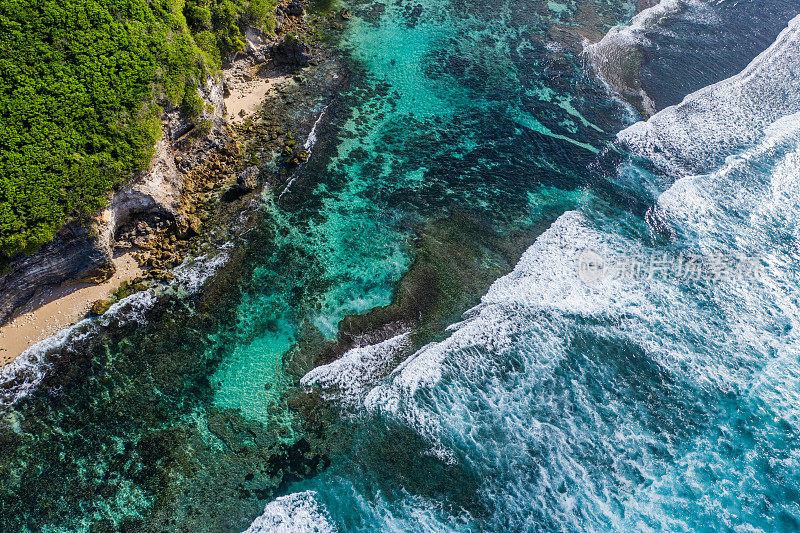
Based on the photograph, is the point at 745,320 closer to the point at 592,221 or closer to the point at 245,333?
the point at 592,221

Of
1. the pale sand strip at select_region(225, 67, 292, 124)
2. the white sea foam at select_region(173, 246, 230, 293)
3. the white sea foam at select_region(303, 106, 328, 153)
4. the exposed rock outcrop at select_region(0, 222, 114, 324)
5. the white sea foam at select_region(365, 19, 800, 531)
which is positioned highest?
the pale sand strip at select_region(225, 67, 292, 124)

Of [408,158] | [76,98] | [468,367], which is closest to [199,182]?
[76,98]

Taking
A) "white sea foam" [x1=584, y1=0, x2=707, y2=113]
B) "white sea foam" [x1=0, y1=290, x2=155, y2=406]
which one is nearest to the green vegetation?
"white sea foam" [x1=0, y1=290, x2=155, y2=406]

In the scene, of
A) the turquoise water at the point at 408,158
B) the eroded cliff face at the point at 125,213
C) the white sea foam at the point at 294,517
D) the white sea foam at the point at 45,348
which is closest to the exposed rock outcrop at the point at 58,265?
the eroded cliff face at the point at 125,213

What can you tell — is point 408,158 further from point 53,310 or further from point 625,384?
point 53,310

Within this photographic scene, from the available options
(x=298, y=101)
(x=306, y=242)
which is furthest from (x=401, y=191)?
(x=298, y=101)

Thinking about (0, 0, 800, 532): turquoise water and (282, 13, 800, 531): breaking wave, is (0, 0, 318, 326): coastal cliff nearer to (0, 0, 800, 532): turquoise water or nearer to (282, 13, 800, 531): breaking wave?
(0, 0, 800, 532): turquoise water
